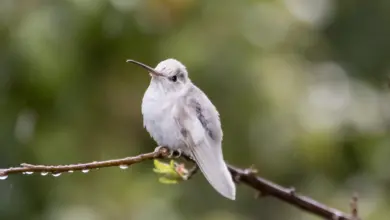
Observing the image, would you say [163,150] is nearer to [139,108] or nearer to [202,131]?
[202,131]

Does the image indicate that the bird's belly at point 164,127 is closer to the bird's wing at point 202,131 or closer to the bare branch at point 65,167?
the bird's wing at point 202,131

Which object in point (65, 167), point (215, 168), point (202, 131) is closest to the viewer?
point (65, 167)

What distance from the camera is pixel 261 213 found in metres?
2.77

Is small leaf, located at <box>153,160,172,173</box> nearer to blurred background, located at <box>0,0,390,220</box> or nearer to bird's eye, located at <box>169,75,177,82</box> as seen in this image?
bird's eye, located at <box>169,75,177,82</box>

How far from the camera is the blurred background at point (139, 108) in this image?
6.47ft

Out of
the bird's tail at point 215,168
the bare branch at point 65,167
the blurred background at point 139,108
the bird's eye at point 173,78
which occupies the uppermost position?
the bird's eye at point 173,78

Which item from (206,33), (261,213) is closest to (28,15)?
(206,33)

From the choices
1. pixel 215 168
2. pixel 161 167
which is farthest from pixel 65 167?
pixel 161 167

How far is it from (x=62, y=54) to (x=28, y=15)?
0.13 m

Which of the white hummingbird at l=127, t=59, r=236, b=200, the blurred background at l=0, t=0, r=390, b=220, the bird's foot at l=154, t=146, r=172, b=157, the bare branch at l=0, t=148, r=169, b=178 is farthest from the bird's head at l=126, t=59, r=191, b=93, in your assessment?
the blurred background at l=0, t=0, r=390, b=220

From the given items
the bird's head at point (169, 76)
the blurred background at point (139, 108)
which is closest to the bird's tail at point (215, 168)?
the bird's head at point (169, 76)

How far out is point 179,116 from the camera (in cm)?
98

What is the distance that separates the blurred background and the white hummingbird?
0.86m

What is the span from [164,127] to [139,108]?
3.47ft
